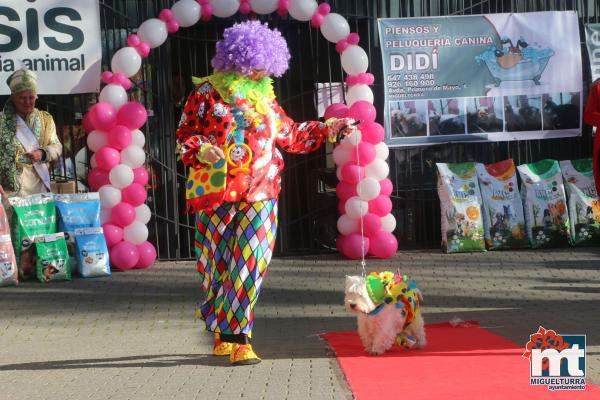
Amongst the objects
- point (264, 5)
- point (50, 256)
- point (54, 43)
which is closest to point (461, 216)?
point (264, 5)

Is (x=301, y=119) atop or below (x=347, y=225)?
atop

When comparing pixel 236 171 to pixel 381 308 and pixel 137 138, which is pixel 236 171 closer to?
pixel 381 308

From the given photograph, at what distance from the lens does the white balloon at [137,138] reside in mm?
11414

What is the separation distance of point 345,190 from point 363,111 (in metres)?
0.91

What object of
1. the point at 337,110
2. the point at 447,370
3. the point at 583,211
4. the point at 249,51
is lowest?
the point at 447,370

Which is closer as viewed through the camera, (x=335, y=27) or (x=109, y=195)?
(x=109, y=195)

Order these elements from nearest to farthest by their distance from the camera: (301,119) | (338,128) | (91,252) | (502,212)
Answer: (338,128), (91,252), (502,212), (301,119)

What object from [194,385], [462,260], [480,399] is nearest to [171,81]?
[462,260]

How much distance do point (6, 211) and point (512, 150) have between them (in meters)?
5.98

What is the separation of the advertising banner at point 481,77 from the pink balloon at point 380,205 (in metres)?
1.02

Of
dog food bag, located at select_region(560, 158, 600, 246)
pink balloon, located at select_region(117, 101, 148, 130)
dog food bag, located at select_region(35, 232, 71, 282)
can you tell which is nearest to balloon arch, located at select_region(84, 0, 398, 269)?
pink balloon, located at select_region(117, 101, 148, 130)

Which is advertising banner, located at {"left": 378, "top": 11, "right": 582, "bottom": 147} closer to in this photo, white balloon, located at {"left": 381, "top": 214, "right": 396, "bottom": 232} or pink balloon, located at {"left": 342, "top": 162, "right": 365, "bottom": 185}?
pink balloon, located at {"left": 342, "top": 162, "right": 365, "bottom": 185}

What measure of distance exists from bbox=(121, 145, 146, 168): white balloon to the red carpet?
14.2 feet

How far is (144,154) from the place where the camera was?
456 inches
